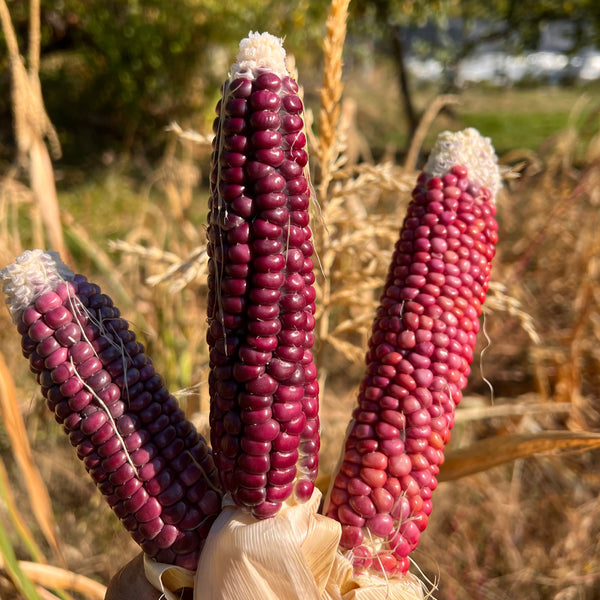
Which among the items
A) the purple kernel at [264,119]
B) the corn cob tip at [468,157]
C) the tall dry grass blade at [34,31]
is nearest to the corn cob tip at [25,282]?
the purple kernel at [264,119]

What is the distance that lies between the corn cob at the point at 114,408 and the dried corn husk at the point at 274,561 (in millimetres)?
37

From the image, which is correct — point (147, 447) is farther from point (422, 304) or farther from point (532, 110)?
point (532, 110)

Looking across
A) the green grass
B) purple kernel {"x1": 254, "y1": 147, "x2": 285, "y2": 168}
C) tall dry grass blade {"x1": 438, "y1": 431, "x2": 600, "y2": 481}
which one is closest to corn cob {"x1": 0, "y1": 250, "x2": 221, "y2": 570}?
purple kernel {"x1": 254, "y1": 147, "x2": 285, "y2": 168}

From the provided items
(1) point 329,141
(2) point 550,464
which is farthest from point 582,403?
(1) point 329,141

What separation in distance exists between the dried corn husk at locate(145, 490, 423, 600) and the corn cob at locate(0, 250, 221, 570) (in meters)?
0.04

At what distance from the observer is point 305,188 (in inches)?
22.3

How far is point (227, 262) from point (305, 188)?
115mm

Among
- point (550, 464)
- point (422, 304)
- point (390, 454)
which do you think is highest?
point (422, 304)

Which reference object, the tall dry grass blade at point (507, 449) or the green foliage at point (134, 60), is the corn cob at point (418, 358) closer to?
the tall dry grass blade at point (507, 449)

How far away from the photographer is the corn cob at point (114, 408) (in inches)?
23.7

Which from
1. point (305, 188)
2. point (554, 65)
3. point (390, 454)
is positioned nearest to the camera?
point (305, 188)

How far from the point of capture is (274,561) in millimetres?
617

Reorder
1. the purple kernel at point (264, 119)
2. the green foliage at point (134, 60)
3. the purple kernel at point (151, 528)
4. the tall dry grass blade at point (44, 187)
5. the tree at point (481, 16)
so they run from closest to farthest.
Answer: the purple kernel at point (264, 119), the purple kernel at point (151, 528), the tall dry grass blade at point (44, 187), the tree at point (481, 16), the green foliage at point (134, 60)

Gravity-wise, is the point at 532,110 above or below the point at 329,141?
above
